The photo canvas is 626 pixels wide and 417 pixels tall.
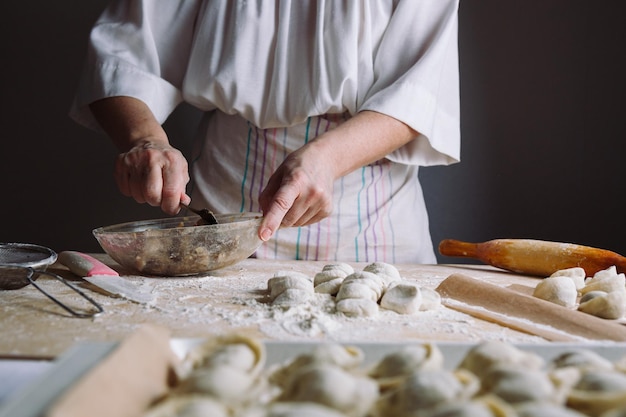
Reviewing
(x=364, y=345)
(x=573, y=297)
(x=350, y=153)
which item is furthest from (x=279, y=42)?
(x=364, y=345)

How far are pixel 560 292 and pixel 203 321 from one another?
0.53 metres

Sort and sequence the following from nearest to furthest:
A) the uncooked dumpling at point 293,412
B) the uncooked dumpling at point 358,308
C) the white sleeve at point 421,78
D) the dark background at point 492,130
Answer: the uncooked dumpling at point 293,412 → the uncooked dumpling at point 358,308 → the white sleeve at point 421,78 → the dark background at point 492,130

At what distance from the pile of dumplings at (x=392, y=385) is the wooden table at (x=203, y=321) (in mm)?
268

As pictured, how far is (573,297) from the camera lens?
3.11 feet

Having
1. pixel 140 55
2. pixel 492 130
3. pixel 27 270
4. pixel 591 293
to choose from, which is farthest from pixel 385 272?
pixel 492 130

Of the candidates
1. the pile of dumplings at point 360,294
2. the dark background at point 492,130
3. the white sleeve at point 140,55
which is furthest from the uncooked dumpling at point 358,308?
the dark background at point 492,130

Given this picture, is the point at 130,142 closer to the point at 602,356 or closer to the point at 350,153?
the point at 350,153

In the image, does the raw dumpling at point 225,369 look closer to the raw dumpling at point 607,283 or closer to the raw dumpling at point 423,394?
the raw dumpling at point 423,394

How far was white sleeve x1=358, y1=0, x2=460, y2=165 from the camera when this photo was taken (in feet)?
4.47

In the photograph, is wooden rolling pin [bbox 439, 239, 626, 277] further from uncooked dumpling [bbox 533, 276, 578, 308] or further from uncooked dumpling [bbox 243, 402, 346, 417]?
uncooked dumpling [bbox 243, 402, 346, 417]

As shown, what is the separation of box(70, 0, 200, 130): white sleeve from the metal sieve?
1.48 feet

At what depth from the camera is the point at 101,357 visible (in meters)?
0.44

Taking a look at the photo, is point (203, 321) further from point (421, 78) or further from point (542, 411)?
point (421, 78)

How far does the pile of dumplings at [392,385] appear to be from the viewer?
0.38 meters
